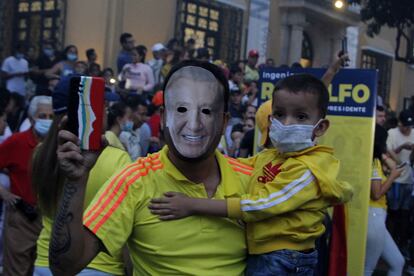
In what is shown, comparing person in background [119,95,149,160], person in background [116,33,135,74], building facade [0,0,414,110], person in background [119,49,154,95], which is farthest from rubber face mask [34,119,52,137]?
building facade [0,0,414,110]

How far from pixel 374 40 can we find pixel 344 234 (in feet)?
81.4

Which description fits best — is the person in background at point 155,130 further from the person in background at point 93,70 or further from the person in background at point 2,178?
the person in background at point 93,70

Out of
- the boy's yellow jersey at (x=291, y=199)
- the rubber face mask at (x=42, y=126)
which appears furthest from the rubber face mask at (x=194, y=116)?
the rubber face mask at (x=42, y=126)

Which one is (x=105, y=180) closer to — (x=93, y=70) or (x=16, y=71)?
(x=93, y=70)

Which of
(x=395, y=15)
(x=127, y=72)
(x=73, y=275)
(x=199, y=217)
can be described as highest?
(x=395, y=15)

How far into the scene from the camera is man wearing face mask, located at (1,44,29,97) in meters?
11.8

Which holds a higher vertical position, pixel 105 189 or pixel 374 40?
pixel 374 40

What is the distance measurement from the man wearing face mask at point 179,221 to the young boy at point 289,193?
0.25 ft

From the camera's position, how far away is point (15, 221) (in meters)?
5.48

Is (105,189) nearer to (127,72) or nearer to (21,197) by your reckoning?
(21,197)

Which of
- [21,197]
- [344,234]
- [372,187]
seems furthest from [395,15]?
[344,234]

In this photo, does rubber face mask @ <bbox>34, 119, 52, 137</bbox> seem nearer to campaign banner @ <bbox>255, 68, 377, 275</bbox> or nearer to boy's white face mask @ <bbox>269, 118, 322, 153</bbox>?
campaign banner @ <bbox>255, 68, 377, 275</bbox>

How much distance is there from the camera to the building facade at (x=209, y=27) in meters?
15.8

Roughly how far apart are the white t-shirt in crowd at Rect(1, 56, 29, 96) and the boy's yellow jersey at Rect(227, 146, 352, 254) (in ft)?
31.2
